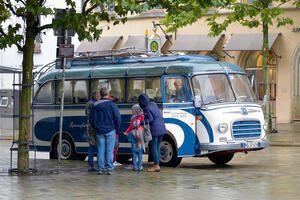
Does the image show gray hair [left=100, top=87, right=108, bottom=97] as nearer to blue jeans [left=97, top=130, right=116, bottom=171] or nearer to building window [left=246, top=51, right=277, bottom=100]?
blue jeans [left=97, top=130, right=116, bottom=171]

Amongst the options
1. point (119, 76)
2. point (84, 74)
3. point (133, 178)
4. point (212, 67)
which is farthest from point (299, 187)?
point (84, 74)

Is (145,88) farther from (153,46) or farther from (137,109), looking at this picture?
(153,46)

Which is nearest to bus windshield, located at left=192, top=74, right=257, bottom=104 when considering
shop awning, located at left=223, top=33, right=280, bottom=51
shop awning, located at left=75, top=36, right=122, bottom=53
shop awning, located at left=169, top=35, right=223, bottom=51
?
shop awning, located at left=223, top=33, right=280, bottom=51

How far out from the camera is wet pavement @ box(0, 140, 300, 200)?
1182 centimetres

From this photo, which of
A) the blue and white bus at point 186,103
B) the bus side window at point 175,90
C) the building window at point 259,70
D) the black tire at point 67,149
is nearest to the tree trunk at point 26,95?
the blue and white bus at point 186,103

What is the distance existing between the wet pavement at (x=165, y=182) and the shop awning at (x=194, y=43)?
60.4 feet

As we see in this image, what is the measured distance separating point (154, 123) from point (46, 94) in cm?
518

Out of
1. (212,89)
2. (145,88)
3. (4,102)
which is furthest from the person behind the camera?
(4,102)

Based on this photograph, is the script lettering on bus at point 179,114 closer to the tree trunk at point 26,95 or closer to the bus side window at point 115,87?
the bus side window at point 115,87

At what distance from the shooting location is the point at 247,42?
3519cm

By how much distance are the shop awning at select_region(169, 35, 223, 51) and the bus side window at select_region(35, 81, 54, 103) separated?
55.3ft

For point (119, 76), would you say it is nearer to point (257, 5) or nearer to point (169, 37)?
point (257, 5)

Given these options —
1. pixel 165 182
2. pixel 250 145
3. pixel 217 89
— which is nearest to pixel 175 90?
pixel 217 89

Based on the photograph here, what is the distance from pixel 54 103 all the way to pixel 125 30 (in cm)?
2084
